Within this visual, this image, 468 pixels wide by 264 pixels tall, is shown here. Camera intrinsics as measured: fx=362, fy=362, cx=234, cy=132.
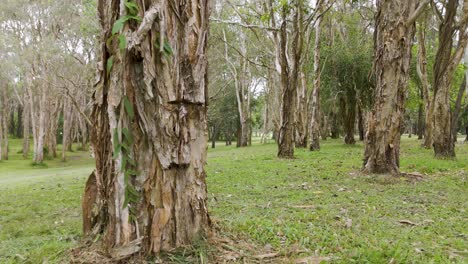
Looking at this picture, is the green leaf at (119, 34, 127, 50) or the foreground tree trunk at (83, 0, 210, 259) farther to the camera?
the foreground tree trunk at (83, 0, 210, 259)

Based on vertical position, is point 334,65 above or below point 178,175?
above

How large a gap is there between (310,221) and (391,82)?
453 centimetres

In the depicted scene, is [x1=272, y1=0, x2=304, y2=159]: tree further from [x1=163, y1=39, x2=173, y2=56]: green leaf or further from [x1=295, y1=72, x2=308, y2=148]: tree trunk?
[x1=163, y1=39, x2=173, y2=56]: green leaf

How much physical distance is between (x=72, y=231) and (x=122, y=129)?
199 centimetres

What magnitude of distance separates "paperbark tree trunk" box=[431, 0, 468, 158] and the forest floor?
3546 millimetres

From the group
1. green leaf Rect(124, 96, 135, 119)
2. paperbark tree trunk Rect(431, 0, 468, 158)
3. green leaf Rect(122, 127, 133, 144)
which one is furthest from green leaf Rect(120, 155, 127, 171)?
paperbark tree trunk Rect(431, 0, 468, 158)

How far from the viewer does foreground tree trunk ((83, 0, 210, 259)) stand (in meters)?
2.68

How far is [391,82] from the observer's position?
7527mm

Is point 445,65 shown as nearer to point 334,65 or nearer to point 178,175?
point 334,65

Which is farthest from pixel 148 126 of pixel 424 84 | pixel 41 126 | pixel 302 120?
pixel 41 126

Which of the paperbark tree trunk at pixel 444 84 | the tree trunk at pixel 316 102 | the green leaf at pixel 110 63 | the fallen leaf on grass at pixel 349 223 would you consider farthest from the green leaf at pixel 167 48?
the tree trunk at pixel 316 102

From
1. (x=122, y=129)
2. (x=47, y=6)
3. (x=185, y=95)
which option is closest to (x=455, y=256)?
(x=185, y=95)

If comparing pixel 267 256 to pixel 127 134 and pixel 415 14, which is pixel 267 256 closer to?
pixel 127 134

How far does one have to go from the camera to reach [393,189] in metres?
6.39
